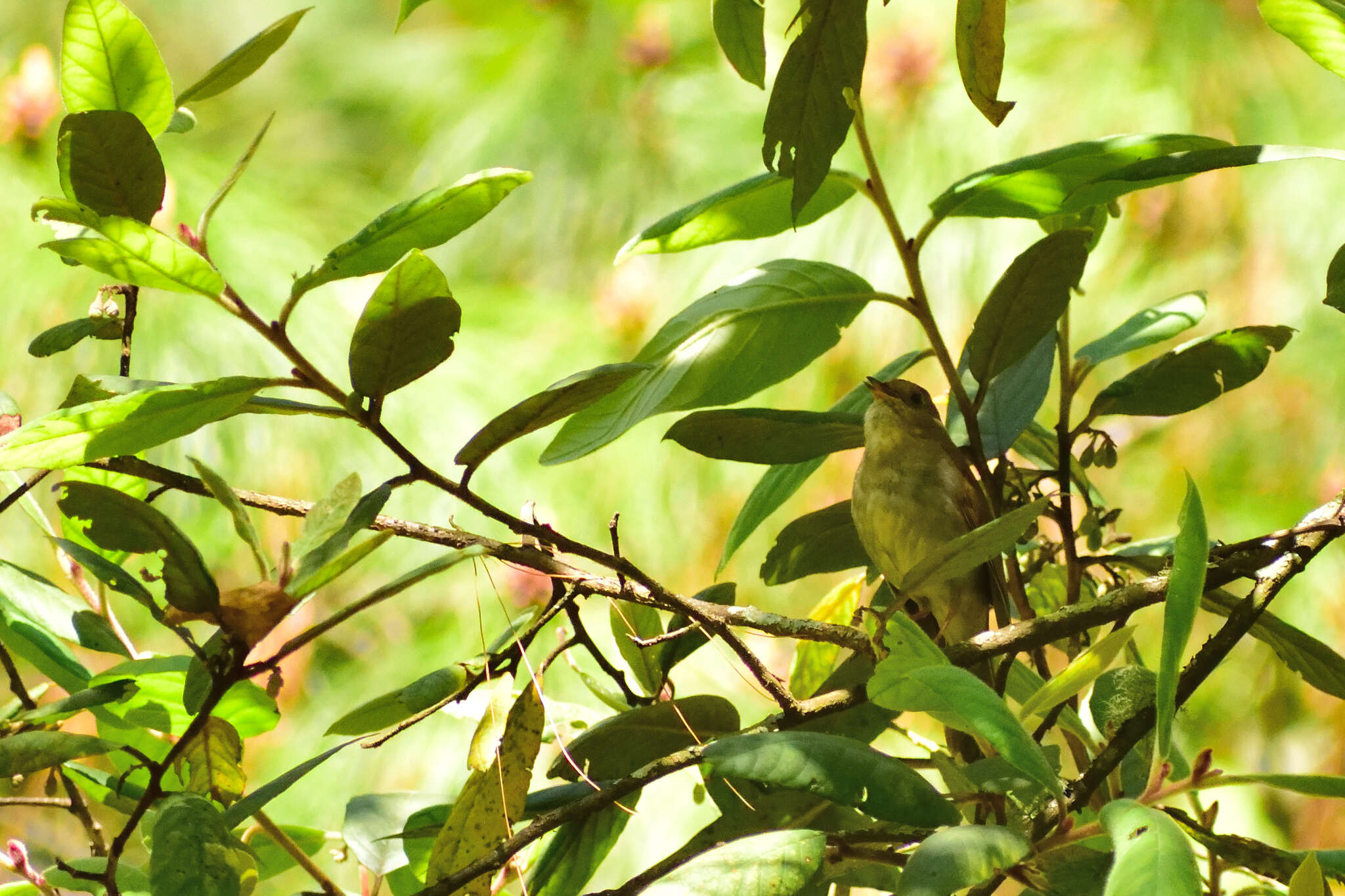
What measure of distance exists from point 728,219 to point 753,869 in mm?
331

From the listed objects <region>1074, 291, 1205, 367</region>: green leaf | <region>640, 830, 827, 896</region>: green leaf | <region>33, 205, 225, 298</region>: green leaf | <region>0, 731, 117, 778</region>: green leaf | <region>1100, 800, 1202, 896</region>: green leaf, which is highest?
<region>33, 205, 225, 298</region>: green leaf

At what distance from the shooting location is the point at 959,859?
0.35 meters

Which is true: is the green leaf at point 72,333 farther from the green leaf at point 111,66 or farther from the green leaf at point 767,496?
the green leaf at point 767,496

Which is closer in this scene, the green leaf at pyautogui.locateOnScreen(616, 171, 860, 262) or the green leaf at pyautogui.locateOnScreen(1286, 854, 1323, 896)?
the green leaf at pyautogui.locateOnScreen(1286, 854, 1323, 896)

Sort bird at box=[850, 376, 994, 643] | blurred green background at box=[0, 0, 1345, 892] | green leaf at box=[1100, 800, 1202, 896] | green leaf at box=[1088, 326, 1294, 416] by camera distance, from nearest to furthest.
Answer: green leaf at box=[1100, 800, 1202, 896]
green leaf at box=[1088, 326, 1294, 416]
bird at box=[850, 376, 994, 643]
blurred green background at box=[0, 0, 1345, 892]

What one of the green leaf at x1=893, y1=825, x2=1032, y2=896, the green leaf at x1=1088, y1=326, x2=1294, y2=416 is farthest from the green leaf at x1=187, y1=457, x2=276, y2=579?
the green leaf at x1=1088, y1=326, x2=1294, y2=416

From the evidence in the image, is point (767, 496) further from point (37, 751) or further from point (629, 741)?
point (37, 751)

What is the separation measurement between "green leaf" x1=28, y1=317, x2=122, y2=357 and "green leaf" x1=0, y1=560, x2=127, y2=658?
11 centimetres

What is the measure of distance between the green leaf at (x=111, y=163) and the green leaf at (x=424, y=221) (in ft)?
0.18

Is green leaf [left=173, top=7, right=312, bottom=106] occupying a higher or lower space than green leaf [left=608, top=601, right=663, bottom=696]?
higher

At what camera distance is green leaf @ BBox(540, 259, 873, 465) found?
0.54 m

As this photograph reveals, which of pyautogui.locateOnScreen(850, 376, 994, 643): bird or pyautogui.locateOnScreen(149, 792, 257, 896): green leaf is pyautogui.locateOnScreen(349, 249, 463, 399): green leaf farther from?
pyautogui.locateOnScreen(850, 376, 994, 643): bird

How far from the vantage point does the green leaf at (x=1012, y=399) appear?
62 cm

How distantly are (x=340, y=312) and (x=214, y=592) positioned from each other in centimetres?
229
